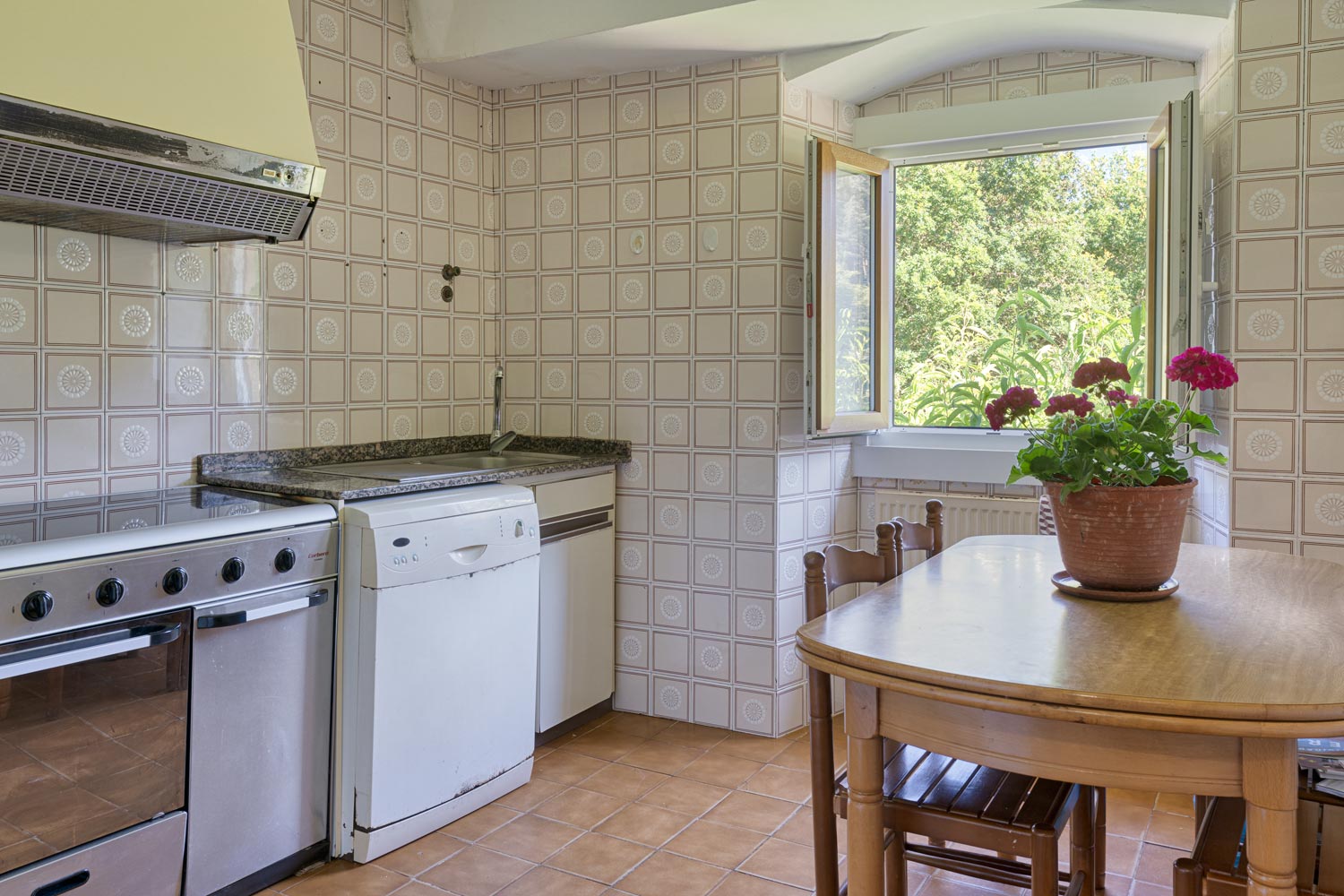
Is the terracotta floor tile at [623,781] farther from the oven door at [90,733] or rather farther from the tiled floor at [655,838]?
the oven door at [90,733]

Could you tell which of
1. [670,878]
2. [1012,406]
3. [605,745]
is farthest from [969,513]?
[1012,406]

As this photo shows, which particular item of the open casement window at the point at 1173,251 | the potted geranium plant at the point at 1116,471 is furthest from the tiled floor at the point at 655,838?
the open casement window at the point at 1173,251

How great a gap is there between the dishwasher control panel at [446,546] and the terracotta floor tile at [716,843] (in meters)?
0.88

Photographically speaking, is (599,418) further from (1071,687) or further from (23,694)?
(1071,687)

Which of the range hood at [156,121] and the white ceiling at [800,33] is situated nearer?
the range hood at [156,121]

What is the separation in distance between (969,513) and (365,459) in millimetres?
2069

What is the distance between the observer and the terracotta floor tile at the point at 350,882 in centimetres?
232

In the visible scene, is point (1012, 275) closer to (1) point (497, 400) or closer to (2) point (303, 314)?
(1) point (497, 400)

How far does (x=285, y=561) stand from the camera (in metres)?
2.32

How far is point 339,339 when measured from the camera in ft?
10.4

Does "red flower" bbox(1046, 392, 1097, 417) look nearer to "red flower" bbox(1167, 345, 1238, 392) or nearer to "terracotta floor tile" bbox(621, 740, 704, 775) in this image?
"red flower" bbox(1167, 345, 1238, 392)

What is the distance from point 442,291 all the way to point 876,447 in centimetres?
167

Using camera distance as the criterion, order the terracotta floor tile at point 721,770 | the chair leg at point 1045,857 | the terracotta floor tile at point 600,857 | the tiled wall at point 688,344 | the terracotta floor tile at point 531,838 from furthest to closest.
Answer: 1. the tiled wall at point 688,344
2. the terracotta floor tile at point 721,770
3. the terracotta floor tile at point 531,838
4. the terracotta floor tile at point 600,857
5. the chair leg at point 1045,857

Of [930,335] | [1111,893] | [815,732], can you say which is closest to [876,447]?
[930,335]
